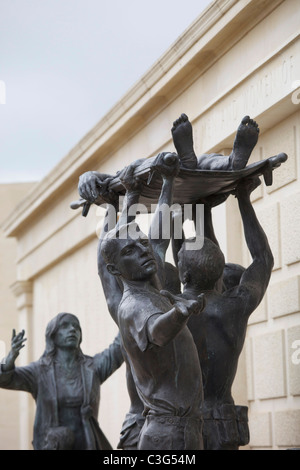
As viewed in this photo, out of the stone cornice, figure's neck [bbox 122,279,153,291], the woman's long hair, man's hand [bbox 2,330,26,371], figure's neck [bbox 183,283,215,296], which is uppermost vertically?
the stone cornice

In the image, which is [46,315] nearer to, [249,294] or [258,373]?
[258,373]

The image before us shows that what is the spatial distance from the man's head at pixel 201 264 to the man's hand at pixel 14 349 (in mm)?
3260

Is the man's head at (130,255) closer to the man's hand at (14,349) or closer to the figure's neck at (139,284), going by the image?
the figure's neck at (139,284)

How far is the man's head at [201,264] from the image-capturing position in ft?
27.3

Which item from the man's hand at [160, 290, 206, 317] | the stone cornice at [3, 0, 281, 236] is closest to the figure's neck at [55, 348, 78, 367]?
the stone cornice at [3, 0, 281, 236]

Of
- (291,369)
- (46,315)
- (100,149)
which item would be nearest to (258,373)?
(291,369)

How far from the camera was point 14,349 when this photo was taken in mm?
11383

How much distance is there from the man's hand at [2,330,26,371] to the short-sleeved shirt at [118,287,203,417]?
12.4 feet

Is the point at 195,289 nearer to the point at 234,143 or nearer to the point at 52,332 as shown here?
the point at 234,143

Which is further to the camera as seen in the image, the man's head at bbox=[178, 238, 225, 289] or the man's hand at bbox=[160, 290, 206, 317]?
the man's head at bbox=[178, 238, 225, 289]

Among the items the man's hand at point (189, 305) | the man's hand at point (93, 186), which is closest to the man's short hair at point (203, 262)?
the man's hand at point (93, 186)

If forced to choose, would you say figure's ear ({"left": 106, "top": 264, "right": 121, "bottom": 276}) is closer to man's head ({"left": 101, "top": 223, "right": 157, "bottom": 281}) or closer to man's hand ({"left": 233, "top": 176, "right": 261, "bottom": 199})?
man's head ({"left": 101, "top": 223, "right": 157, "bottom": 281})

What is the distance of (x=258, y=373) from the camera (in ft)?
39.0

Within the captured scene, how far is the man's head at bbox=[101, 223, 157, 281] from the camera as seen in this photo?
25.5 feet
